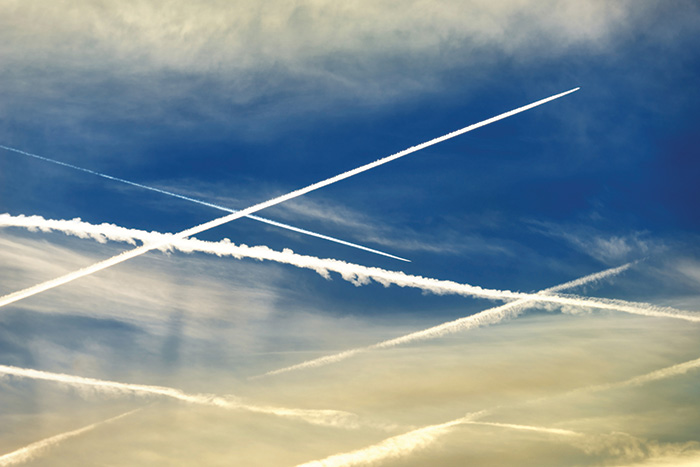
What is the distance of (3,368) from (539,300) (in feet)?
26.8

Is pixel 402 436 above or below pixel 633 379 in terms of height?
below

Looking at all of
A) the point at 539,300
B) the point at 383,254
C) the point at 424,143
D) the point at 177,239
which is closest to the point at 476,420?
the point at 539,300

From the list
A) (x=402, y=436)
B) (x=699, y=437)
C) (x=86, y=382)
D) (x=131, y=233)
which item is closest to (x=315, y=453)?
(x=402, y=436)

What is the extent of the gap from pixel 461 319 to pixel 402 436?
1.99 m

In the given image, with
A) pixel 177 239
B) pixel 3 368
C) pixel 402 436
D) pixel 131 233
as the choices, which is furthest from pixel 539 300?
pixel 3 368

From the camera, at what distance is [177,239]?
11.6 m

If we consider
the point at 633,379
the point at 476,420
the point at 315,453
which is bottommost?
the point at 315,453

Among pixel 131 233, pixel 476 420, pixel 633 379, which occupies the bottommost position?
pixel 476 420

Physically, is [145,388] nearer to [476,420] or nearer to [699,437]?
[476,420]

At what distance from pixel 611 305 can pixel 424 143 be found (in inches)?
150

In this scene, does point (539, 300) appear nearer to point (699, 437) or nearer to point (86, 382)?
Result: point (699, 437)

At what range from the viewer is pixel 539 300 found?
1161cm

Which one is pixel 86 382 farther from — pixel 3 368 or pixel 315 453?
pixel 315 453

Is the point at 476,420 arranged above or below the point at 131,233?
below
